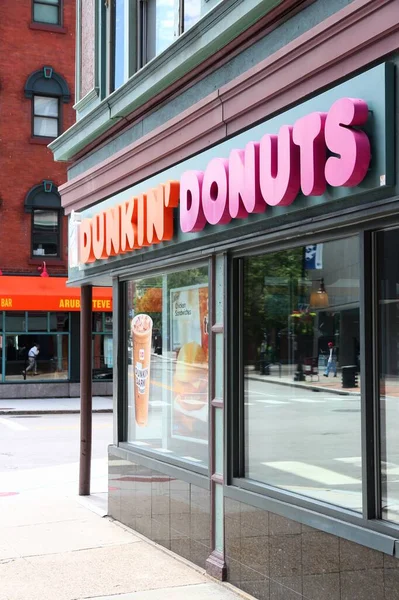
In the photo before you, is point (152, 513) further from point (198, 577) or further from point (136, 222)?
point (136, 222)

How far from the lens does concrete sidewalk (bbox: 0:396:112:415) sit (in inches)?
972

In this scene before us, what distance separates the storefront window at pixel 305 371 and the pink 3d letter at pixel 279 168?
0.50 meters

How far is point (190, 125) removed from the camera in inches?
296

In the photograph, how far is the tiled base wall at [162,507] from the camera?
7402 millimetres

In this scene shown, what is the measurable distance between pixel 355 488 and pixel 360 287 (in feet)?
4.32

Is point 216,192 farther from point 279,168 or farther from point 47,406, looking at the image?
point 47,406

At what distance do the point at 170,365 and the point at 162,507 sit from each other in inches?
55.6

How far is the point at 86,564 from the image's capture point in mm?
7648

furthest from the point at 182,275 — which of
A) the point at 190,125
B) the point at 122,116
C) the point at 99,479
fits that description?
the point at 99,479

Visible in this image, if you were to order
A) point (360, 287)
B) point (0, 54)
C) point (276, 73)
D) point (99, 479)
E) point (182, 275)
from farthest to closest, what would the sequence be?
point (0, 54)
point (99, 479)
point (182, 275)
point (276, 73)
point (360, 287)

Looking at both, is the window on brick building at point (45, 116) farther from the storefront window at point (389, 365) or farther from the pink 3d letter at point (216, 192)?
the storefront window at point (389, 365)

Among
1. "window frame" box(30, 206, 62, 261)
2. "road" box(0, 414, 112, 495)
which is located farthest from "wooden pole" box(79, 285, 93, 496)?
"window frame" box(30, 206, 62, 261)

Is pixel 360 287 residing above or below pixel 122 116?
below

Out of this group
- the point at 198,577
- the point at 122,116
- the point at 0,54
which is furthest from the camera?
the point at 0,54
